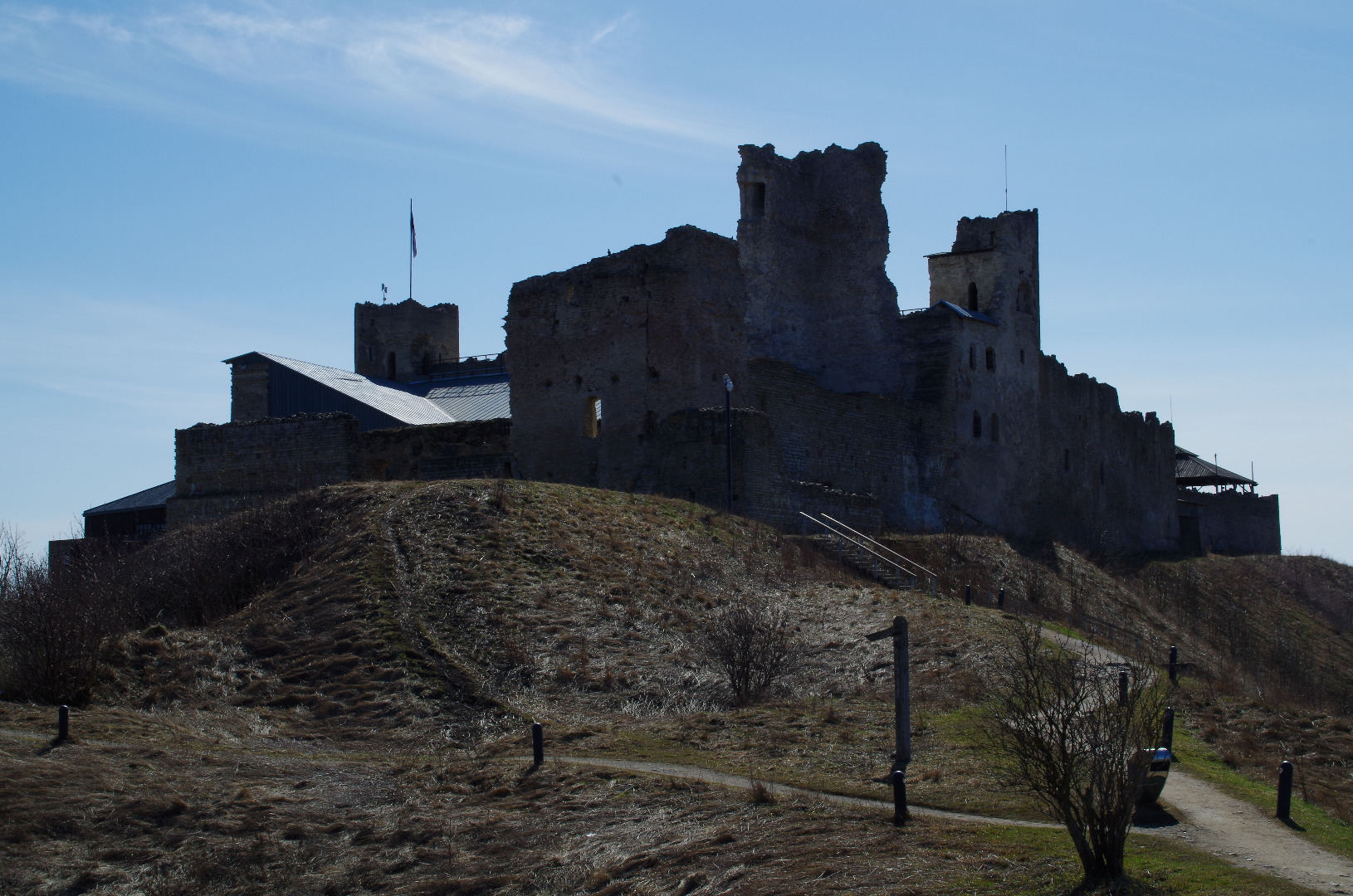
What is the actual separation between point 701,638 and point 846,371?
80.4ft

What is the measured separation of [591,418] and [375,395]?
1618 centimetres

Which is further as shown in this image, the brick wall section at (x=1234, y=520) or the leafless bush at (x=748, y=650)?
the brick wall section at (x=1234, y=520)

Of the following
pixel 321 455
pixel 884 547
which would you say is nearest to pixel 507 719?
pixel 884 547

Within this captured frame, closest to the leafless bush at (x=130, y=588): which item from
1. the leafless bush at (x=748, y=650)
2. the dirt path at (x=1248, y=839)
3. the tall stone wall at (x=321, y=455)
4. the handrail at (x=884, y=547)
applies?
the tall stone wall at (x=321, y=455)

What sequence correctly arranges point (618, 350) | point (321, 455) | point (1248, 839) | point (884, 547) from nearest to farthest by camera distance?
1. point (1248, 839)
2. point (884, 547)
3. point (618, 350)
4. point (321, 455)

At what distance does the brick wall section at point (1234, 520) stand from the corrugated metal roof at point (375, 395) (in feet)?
114

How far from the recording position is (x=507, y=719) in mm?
17156

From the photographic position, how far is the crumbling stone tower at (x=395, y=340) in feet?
195

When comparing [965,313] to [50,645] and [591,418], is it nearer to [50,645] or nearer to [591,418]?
[591,418]

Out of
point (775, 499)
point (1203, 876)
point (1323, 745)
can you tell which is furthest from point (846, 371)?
point (1203, 876)

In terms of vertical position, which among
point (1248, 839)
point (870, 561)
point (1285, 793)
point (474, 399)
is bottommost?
point (1248, 839)

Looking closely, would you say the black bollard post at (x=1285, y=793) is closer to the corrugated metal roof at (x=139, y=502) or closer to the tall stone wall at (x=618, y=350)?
the tall stone wall at (x=618, y=350)

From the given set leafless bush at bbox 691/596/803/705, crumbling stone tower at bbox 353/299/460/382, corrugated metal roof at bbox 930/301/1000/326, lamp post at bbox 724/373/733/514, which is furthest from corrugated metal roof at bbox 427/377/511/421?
leafless bush at bbox 691/596/803/705

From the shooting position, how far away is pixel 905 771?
46.2 feet
